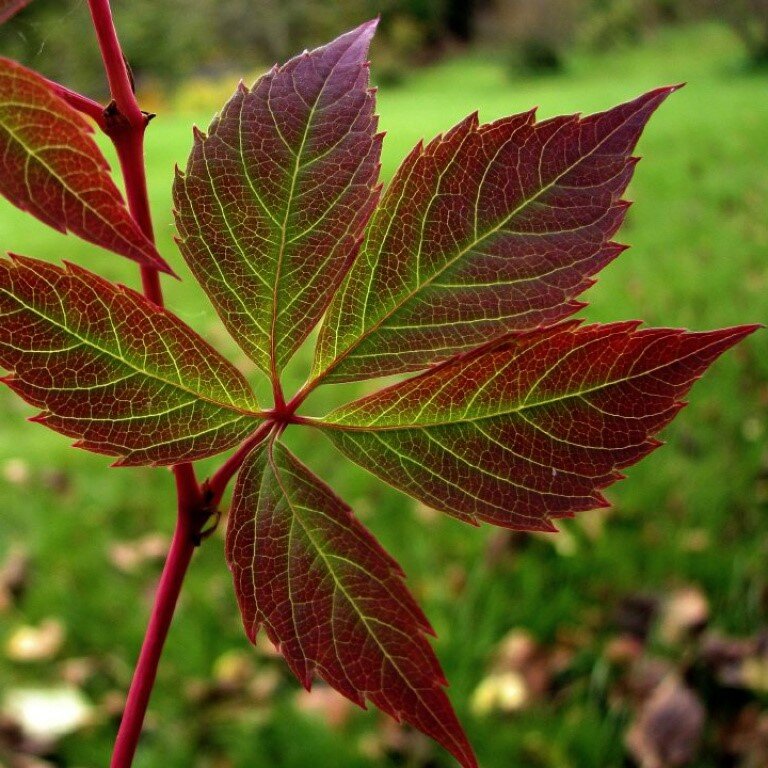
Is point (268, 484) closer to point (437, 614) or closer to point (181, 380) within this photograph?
point (181, 380)

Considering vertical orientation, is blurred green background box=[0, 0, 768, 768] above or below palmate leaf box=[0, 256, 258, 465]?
above

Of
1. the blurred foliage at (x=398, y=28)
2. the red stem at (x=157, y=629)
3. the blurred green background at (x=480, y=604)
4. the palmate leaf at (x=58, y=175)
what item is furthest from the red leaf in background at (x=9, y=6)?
the blurred foliage at (x=398, y=28)

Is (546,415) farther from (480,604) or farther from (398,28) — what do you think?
(398,28)

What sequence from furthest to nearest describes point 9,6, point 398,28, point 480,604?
point 398,28, point 480,604, point 9,6

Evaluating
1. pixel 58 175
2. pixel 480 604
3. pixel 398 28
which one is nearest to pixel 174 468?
pixel 58 175

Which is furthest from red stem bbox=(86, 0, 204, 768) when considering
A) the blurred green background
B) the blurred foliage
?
the blurred foliage

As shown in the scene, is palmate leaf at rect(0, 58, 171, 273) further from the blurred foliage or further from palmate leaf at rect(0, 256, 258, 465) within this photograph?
the blurred foliage

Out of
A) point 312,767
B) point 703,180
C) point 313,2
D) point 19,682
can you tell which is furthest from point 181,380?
point 313,2
